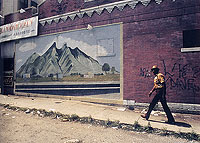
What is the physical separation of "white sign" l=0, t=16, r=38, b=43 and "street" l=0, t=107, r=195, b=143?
6471mm

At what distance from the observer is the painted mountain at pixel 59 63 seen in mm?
7839

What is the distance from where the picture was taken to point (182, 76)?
598 cm

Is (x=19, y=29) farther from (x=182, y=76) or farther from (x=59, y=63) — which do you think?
(x=182, y=76)

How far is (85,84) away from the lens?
25.5 ft

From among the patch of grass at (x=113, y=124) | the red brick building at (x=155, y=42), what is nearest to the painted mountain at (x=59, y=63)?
the red brick building at (x=155, y=42)

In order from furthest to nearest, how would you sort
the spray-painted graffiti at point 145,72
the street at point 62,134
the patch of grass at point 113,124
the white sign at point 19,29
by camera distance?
1. the white sign at point 19,29
2. the spray-painted graffiti at point 145,72
3. the patch of grass at point 113,124
4. the street at point 62,134

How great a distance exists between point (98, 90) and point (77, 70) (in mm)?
1698

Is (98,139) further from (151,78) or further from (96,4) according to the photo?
(96,4)

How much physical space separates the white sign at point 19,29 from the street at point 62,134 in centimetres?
647

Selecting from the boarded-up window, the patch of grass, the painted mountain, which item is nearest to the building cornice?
the painted mountain

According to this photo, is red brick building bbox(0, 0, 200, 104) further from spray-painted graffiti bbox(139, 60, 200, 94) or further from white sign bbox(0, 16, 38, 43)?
white sign bbox(0, 16, 38, 43)

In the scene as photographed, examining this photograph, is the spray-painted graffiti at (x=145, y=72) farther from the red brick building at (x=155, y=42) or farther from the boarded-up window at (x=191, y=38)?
the boarded-up window at (x=191, y=38)

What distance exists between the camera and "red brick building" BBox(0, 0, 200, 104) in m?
5.90

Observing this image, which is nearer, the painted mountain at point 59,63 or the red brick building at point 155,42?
the red brick building at point 155,42
